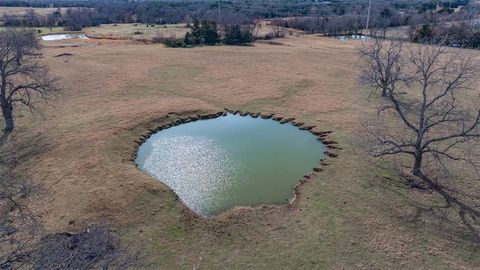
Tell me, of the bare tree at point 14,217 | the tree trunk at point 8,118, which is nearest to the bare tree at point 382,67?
the bare tree at point 14,217

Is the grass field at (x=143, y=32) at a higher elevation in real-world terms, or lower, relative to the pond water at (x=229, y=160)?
higher

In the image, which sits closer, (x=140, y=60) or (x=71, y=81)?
(x=71, y=81)

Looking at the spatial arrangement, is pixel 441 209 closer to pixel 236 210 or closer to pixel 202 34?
pixel 236 210

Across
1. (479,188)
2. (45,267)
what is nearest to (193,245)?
(45,267)

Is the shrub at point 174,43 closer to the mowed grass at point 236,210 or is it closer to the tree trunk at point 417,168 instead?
the mowed grass at point 236,210

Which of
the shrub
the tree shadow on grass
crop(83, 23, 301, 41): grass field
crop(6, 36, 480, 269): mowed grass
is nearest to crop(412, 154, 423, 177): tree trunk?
the tree shadow on grass

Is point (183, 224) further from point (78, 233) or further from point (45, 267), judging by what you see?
point (45, 267)

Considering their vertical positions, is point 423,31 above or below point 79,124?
above
